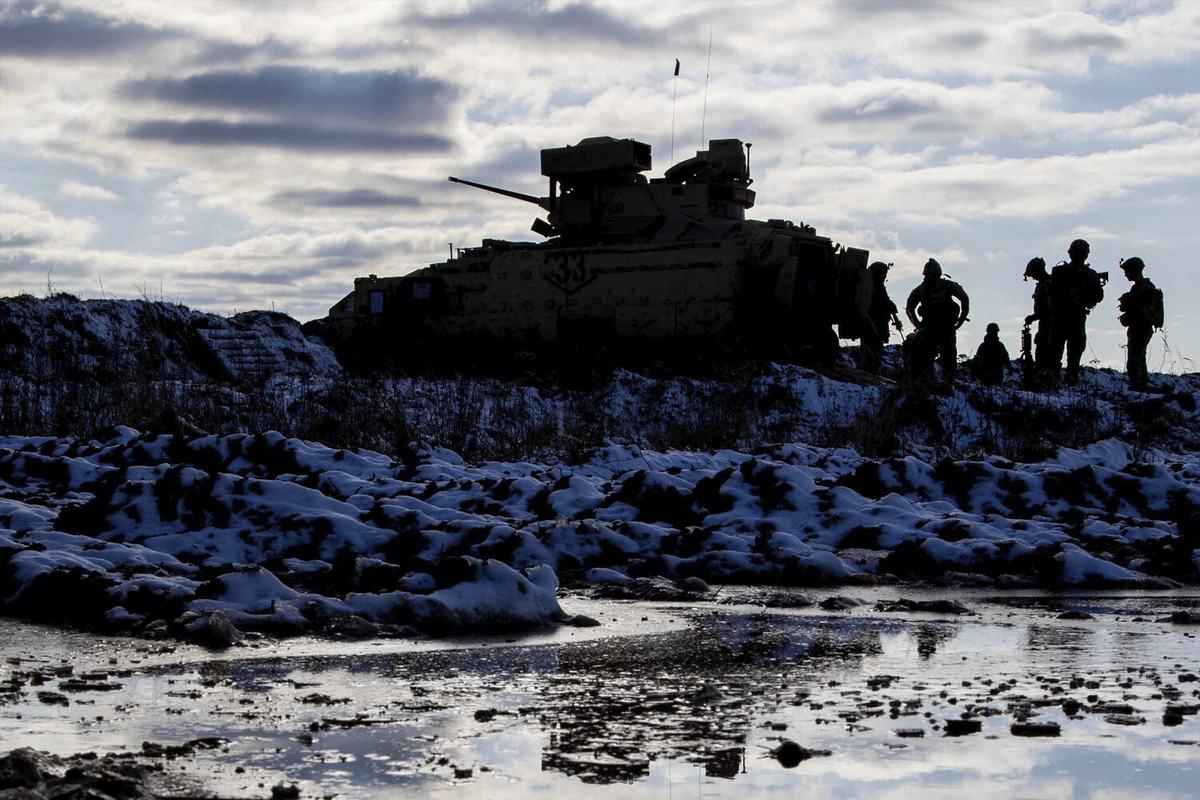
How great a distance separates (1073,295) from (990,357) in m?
2.00

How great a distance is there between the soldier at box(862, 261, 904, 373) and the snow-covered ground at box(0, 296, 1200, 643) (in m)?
7.04

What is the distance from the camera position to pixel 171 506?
310 inches

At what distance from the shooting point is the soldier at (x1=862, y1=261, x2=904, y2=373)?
22.4 m

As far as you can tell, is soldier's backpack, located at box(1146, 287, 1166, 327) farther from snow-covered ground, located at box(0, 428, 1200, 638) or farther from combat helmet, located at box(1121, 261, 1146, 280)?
snow-covered ground, located at box(0, 428, 1200, 638)

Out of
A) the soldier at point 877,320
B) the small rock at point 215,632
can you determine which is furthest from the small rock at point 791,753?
the soldier at point 877,320

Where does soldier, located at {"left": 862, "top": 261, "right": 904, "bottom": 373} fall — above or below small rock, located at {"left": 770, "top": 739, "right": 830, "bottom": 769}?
above

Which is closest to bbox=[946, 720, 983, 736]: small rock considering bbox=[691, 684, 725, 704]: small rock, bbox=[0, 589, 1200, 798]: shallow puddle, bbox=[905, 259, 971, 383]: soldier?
bbox=[0, 589, 1200, 798]: shallow puddle

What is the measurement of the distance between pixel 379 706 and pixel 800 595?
120 inches

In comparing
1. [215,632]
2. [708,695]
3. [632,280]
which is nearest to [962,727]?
[708,695]

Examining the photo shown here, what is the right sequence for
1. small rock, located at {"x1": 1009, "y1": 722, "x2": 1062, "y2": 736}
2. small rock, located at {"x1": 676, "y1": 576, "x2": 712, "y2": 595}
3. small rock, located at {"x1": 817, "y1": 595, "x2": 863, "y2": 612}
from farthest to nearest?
1. small rock, located at {"x1": 676, "y1": 576, "x2": 712, "y2": 595}
2. small rock, located at {"x1": 817, "y1": 595, "x2": 863, "y2": 612}
3. small rock, located at {"x1": 1009, "y1": 722, "x2": 1062, "y2": 736}

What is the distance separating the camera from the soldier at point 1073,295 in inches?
755

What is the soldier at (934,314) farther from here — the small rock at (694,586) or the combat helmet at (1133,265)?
the small rock at (694,586)

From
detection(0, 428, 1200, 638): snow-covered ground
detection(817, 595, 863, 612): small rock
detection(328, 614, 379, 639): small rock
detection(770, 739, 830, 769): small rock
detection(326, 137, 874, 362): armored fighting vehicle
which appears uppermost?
detection(326, 137, 874, 362): armored fighting vehicle

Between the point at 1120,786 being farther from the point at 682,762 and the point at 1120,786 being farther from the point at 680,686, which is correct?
the point at 680,686
